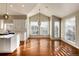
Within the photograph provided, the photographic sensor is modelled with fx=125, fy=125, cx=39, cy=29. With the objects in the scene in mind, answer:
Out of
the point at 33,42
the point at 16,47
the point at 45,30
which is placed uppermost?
the point at 45,30

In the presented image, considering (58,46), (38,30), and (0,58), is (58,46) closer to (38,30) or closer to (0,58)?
(38,30)

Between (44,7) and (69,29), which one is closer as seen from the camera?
(44,7)

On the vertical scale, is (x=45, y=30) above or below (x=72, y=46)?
above

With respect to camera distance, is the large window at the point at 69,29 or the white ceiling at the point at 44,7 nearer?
the white ceiling at the point at 44,7

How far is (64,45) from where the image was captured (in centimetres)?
433

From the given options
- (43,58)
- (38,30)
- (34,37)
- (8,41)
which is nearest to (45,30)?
(38,30)

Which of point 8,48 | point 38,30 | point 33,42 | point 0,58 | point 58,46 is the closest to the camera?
point 0,58

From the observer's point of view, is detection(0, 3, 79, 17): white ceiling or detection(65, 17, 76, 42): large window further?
detection(65, 17, 76, 42): large window

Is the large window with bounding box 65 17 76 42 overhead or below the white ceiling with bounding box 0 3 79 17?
below

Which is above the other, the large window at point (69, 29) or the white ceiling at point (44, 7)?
the white ceiling at point (44, 7)

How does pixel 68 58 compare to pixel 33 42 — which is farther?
pixel 33 42

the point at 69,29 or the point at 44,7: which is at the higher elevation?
the point at 44,7

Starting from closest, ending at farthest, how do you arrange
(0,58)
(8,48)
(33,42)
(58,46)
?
(0,58) < (58,46) < (33,42) < (8,48)

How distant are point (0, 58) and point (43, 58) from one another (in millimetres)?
536
